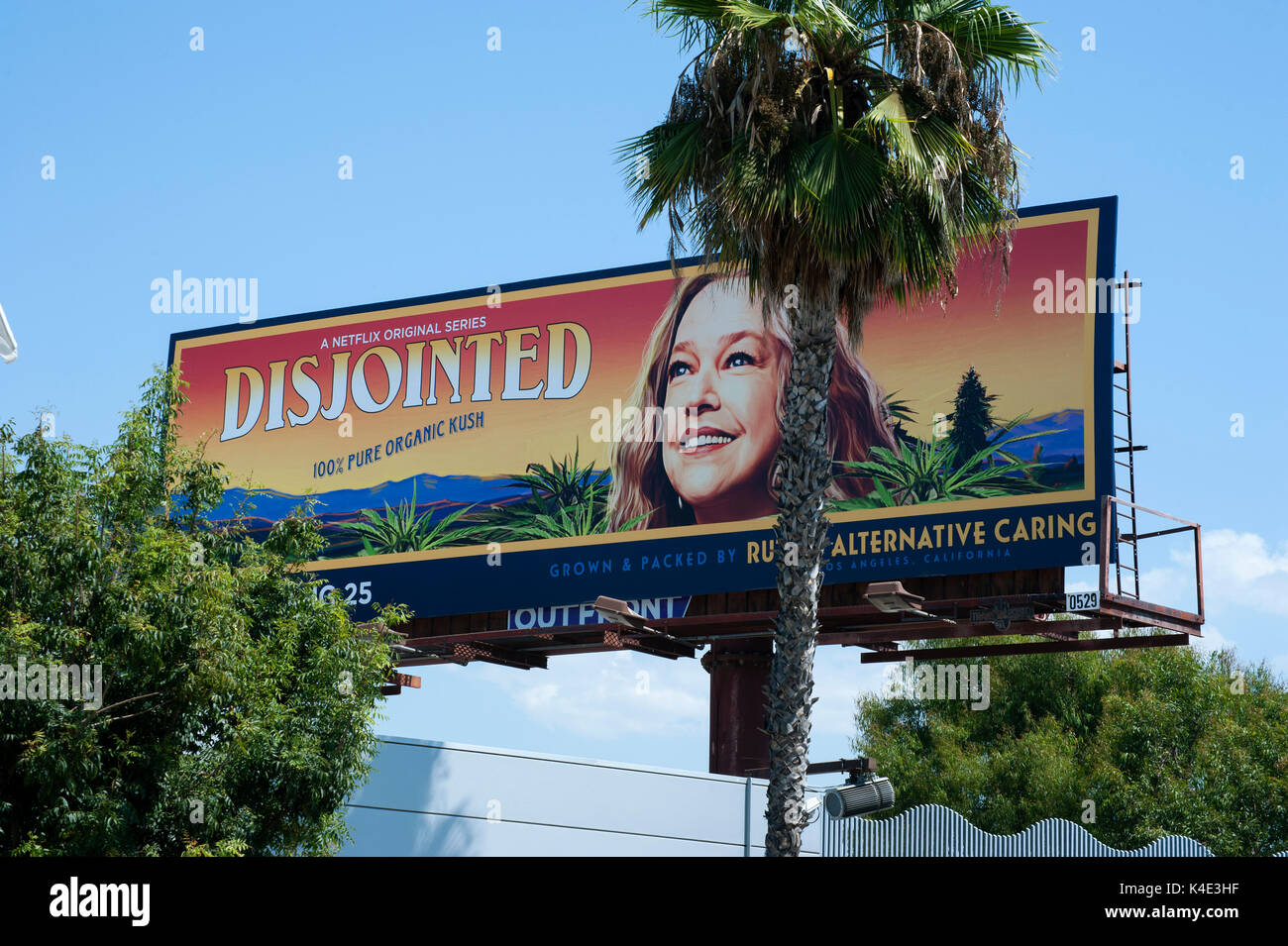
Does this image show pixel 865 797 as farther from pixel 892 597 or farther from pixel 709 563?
pixel 709 563

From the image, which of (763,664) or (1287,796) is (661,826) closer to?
(763,664)

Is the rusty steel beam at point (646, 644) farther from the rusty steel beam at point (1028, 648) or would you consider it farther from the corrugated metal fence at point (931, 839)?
the corrugated metal fence at point (931, 839)

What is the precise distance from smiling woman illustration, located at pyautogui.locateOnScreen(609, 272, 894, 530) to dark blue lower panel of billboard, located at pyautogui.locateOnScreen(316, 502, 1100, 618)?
63 cm

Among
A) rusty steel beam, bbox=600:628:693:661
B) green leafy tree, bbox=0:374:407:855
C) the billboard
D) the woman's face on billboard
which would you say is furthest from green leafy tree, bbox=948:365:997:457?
green leafy tree, bbox=0:374:407:855

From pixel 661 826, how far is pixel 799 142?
12.1 metres

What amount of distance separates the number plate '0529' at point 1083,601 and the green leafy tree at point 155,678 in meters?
10.5

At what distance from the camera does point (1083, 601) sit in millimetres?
21828

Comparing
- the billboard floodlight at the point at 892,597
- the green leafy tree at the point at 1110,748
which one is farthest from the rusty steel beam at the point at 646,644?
the green leafy tree at the point at 1110,748

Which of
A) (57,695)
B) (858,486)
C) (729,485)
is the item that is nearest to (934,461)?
(858,486)

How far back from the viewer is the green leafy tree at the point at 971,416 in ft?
77.5

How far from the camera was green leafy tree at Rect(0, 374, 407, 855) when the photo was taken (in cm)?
1512

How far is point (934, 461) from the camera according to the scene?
23797 millimetres

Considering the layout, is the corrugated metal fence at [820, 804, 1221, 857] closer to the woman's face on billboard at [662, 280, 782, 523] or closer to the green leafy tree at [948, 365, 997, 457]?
the woman's face on billboard at [662, 280, 782, 523]

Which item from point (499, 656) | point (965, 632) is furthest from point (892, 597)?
point (499, 656)
